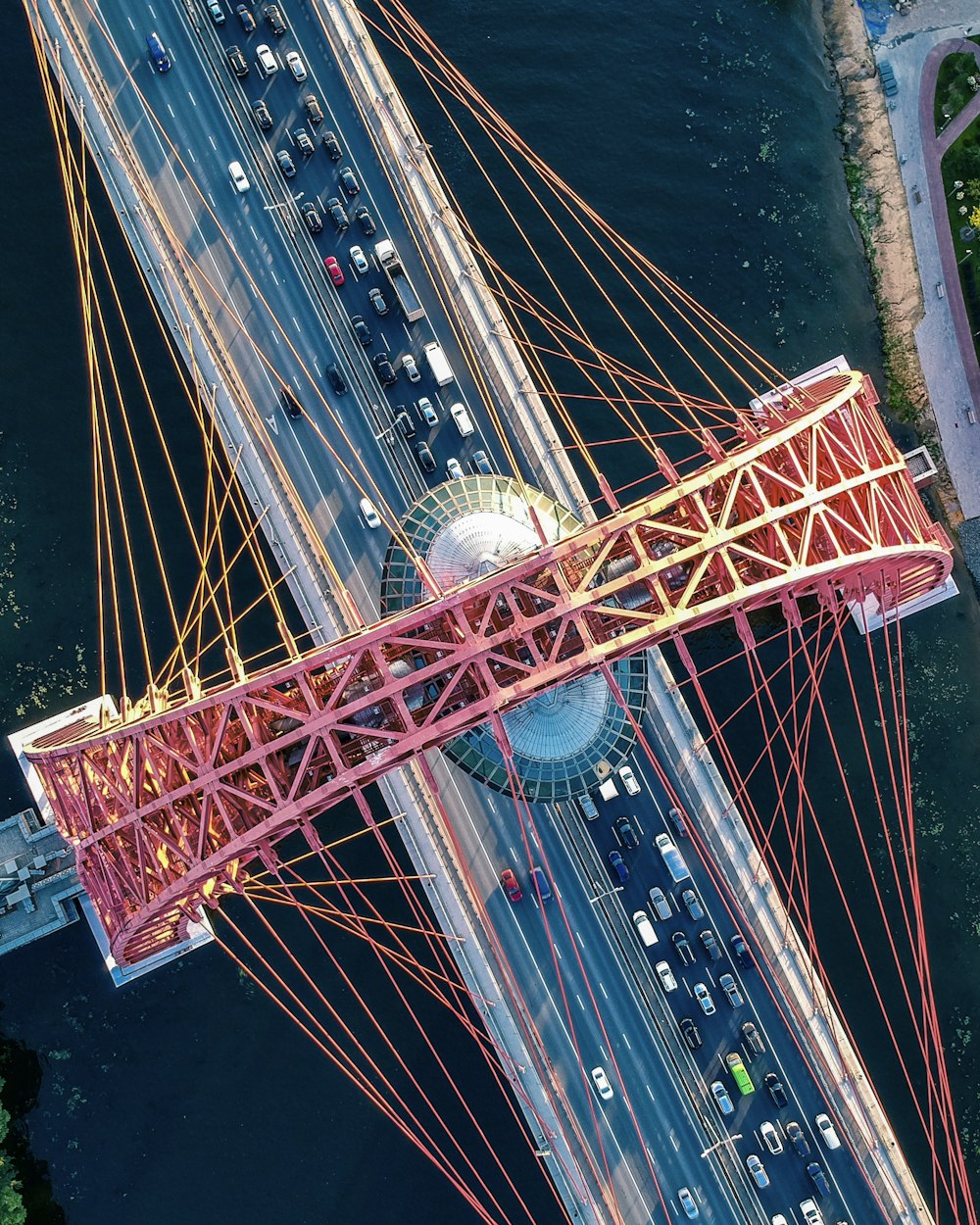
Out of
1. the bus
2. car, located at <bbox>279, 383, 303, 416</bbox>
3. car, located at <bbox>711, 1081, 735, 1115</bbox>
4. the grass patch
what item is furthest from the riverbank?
car, located at <bbox>711, 1081, 735, 1115</bbox>

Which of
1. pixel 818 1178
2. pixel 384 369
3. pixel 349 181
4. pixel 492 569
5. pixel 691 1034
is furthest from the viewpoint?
pixel 349 181

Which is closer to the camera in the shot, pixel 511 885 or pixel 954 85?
pixel 511 885

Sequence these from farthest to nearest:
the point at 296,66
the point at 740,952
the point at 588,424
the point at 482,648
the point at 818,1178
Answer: the point at 588,424 → the point at 296,66 → the point at 740,952 → the point at 818,1178 → the point at 482,648

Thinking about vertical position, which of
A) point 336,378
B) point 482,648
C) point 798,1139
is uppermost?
point 336,378

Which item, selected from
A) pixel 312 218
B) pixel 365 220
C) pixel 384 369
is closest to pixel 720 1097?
pixel 384 369

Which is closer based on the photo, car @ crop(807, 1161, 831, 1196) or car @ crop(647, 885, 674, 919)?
car @ crop(807, 1161, 831, 1196)

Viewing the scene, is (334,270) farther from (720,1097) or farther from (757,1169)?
(757,1169)

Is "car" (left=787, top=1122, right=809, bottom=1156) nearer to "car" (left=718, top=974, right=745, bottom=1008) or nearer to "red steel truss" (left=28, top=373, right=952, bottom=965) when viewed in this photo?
"car" (left=718, top=974, right=745, bottom=1008)

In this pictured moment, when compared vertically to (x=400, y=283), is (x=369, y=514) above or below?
below
